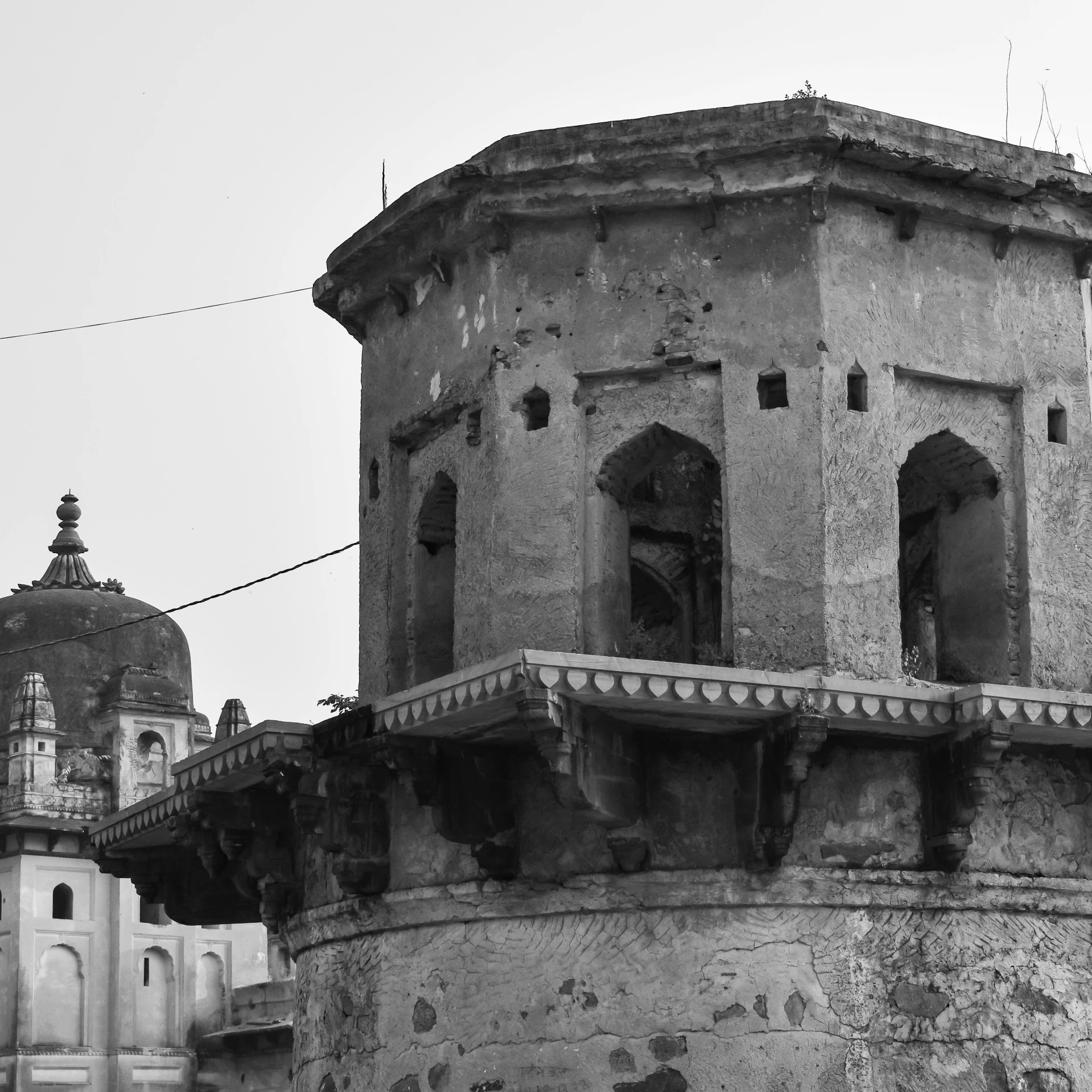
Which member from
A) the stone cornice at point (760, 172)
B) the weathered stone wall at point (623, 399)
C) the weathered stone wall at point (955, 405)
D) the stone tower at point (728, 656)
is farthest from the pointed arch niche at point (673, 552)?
the stone cornice at point (760, 172)

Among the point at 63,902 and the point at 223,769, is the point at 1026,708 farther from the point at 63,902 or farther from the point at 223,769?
the point at 63,902

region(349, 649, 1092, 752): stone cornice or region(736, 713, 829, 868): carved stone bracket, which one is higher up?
region(349, 649, 1092, 752): stone cornice

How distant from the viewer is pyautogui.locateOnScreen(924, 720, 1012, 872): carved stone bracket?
9609 millimetres

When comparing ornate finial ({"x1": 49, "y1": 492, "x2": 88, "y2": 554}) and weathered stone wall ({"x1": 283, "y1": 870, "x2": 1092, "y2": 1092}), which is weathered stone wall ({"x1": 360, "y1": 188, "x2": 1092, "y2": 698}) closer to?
weathered stone wall ({"x1": 283, "y1": 870, "x2": 1092, "y2": 1092})

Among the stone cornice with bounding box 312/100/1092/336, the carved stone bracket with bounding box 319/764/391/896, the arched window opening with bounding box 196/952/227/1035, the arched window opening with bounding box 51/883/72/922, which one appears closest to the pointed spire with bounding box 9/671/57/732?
the arched window opening with bounding box 51/883/72/922

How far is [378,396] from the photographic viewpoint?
11930mm

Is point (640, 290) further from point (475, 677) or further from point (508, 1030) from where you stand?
point (508, 1030)

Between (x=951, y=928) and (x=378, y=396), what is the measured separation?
14.7ft

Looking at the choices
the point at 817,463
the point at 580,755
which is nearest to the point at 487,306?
the point at 817,463

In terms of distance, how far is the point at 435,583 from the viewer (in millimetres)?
11570

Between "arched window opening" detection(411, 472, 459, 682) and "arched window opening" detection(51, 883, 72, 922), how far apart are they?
2144 cm

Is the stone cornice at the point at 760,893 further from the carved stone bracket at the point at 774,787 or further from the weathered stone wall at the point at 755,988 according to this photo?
the carved stone bracket at the point at 774,787

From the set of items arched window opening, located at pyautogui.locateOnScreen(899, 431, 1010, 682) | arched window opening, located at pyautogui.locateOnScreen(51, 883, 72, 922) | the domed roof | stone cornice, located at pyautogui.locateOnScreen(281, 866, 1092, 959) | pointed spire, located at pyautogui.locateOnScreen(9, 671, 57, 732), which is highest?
the domed roof

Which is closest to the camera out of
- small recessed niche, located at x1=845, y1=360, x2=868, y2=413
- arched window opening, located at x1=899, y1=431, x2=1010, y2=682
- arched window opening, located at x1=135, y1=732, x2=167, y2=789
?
small recessed niche, located at x1=845, y1=360, x2=868, y2=413
